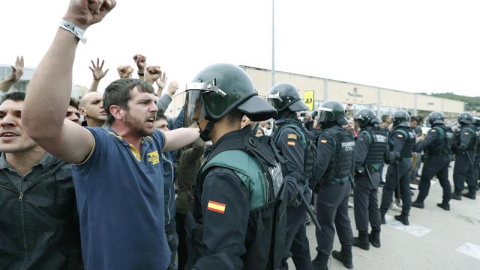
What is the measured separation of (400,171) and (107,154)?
6.06 meters

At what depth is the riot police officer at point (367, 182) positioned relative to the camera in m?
4.52

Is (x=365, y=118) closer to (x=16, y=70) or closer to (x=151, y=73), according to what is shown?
(x=151, y=73)

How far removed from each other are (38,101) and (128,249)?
41.1 inches

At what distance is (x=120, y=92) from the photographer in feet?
6.01

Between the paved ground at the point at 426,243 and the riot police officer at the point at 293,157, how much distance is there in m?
0.88

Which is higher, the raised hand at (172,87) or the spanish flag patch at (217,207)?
the raised hand at (172,87)

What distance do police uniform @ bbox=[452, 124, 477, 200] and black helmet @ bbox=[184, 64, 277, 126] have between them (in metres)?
8.45

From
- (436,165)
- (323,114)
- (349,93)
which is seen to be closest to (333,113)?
(323,114)

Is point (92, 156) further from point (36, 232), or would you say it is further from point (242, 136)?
point (242, 136)

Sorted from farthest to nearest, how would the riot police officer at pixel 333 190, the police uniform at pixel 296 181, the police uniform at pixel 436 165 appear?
the police uniform at pixel 436 165 < the riot police officer at pixel 333 190 < the police uniform at pixel 296 181

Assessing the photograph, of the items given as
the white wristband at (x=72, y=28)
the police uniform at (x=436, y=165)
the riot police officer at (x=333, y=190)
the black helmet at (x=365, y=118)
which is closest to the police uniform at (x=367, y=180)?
the black helmet at (x=365, y=118)

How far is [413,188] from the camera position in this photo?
8.53 metres

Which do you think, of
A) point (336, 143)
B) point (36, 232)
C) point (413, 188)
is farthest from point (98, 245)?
point (413, 188)

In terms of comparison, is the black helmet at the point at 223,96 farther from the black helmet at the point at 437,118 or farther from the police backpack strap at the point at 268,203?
the black helmet at the point at 437,118
